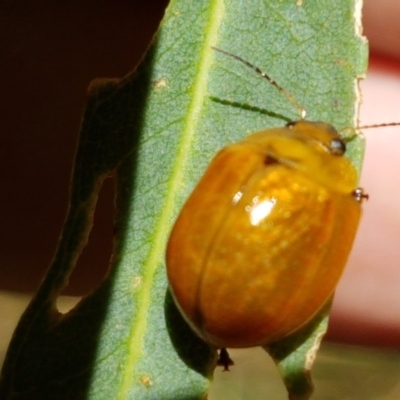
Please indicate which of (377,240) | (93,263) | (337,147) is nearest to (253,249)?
(337,147)

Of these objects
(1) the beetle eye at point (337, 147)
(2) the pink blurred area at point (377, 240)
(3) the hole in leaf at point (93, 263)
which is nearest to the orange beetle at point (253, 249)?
(1) the beetle eye at point (337, 147)

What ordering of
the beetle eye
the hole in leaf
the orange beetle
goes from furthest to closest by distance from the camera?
the hole in leaf
the beetle eye
the orange beetle

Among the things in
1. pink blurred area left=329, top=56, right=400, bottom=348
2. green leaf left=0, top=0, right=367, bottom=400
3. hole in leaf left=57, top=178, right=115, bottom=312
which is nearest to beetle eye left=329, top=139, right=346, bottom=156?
green leaf left=0, top=0, right=367, bottom=400

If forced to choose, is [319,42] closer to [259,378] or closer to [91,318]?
[91,318]

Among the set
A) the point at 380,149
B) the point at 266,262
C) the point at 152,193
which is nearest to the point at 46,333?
the point at 152,193

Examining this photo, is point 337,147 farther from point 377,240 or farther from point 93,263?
point 93,263

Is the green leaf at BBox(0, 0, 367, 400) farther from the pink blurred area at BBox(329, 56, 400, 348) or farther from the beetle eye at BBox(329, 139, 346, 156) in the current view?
the pink blurred area at BBox(329, 56, 400, 348)

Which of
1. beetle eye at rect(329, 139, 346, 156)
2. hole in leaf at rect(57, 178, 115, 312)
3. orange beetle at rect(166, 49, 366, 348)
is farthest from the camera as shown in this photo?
hole in leaf at rect(57, 178, 115, 312)
